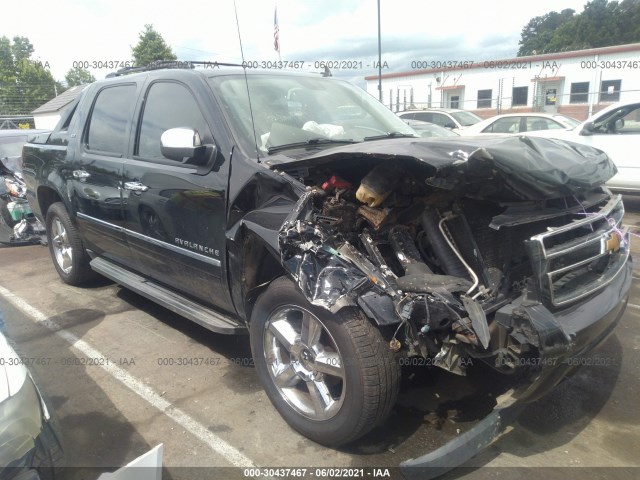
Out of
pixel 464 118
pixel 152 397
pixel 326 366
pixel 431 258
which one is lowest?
pixel 152 397

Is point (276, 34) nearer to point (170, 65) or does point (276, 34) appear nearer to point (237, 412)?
point (170, 65)

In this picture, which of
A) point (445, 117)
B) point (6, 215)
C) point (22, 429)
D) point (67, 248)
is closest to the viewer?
point (22, 429)

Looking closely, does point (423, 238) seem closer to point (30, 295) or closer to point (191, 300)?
point (191, 300)

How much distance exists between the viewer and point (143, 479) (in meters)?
2.00

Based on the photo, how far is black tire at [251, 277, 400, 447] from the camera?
2.39 metres

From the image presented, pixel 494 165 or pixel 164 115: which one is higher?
pixel 164 115

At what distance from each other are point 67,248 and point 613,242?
4.97 meters

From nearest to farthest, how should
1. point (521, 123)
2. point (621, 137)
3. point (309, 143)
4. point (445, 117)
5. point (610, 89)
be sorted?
point (309, 143), point (621, 137), point (521, 123), point (445, 117), point (610, 89)

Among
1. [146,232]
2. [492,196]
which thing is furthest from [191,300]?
[492,196]

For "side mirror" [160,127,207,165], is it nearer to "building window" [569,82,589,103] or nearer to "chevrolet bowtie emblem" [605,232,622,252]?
→ "chevrolet bowtie emblem" [605,232,622,252]

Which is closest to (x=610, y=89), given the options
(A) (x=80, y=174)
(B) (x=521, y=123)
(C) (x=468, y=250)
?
(B) (x=521, y=123)

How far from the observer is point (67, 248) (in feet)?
17.4

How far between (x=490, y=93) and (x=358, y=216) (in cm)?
3432

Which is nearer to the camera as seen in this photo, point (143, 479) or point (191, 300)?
point (143, 479)
